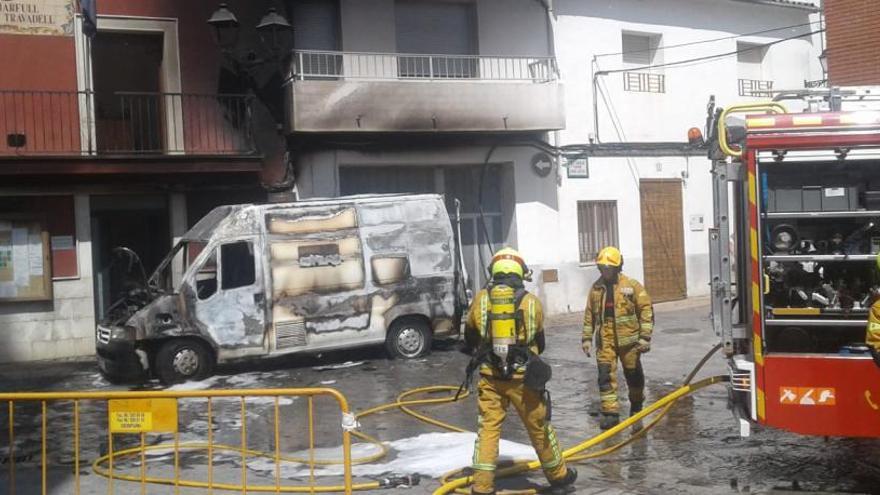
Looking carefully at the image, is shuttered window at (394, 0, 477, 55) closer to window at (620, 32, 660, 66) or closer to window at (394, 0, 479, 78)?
window at (394, 0, 479, 78)

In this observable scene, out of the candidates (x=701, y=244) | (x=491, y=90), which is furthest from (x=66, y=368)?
(x=701, y=244)

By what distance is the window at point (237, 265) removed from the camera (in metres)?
12.3

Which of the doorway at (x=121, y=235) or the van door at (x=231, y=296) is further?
the doorway at (x=121, y=235)

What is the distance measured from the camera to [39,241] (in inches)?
588

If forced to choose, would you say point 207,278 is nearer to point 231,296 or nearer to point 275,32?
point 231,296

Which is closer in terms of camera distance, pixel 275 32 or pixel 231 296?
pixel 231 296

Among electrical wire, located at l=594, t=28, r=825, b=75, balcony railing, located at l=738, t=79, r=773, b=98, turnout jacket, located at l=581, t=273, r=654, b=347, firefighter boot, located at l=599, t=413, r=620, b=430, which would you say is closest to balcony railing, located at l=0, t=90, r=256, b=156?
electrical wire, located at l=594, t=28, r=825, b=75

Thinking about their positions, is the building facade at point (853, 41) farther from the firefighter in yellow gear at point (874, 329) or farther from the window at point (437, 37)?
the firefighter in yellow gear at point (874, 329)

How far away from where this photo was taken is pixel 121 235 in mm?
15875

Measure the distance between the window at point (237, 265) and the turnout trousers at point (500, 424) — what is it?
6603 mm

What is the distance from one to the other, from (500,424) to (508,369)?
39 centimetres

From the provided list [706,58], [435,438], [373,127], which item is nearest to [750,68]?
A: [706,58]

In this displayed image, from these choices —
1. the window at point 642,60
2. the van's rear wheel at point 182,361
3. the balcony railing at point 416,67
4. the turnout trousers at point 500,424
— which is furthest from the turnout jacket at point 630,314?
the window at point 642,60

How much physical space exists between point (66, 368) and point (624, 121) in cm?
1142
